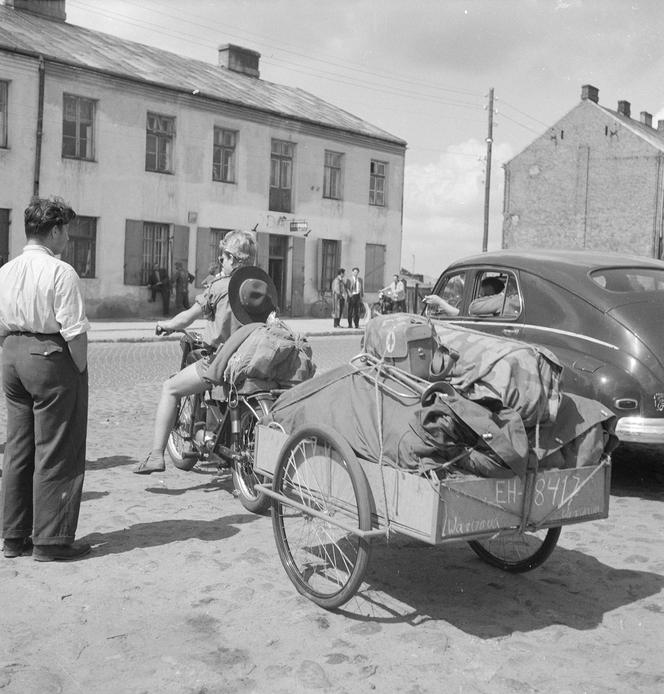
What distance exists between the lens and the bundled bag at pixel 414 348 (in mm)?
4285

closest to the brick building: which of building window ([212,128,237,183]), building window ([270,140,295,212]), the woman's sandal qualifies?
building window ([270,140,295,212])

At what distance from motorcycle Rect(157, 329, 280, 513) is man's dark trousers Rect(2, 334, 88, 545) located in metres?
1.31

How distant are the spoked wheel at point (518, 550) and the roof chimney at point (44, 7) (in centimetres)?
2816

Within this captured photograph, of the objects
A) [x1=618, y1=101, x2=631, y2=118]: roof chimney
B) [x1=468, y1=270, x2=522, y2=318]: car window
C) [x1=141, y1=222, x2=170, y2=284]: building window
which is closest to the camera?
[x1=468, y1=270, x2=522, y2=318]: car window

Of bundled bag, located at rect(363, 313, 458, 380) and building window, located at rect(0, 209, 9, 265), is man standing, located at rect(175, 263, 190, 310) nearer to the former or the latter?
building window, located at rect(0, 209, 9, 265)

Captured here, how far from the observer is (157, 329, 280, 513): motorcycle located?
5852 millimetres

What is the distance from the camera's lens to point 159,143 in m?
27.9

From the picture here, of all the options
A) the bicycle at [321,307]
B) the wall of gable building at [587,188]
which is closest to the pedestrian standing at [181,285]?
the bicycle at [321,307]

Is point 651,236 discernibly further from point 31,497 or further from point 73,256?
point 31,497

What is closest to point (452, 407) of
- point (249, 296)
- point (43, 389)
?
point (43, 389)

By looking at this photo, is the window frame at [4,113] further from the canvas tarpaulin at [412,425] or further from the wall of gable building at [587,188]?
the wall of gable building at [587,188]

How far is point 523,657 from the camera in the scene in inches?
145

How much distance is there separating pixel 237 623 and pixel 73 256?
920 inches

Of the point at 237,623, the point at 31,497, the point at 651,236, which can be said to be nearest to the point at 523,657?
the point at 237,623
